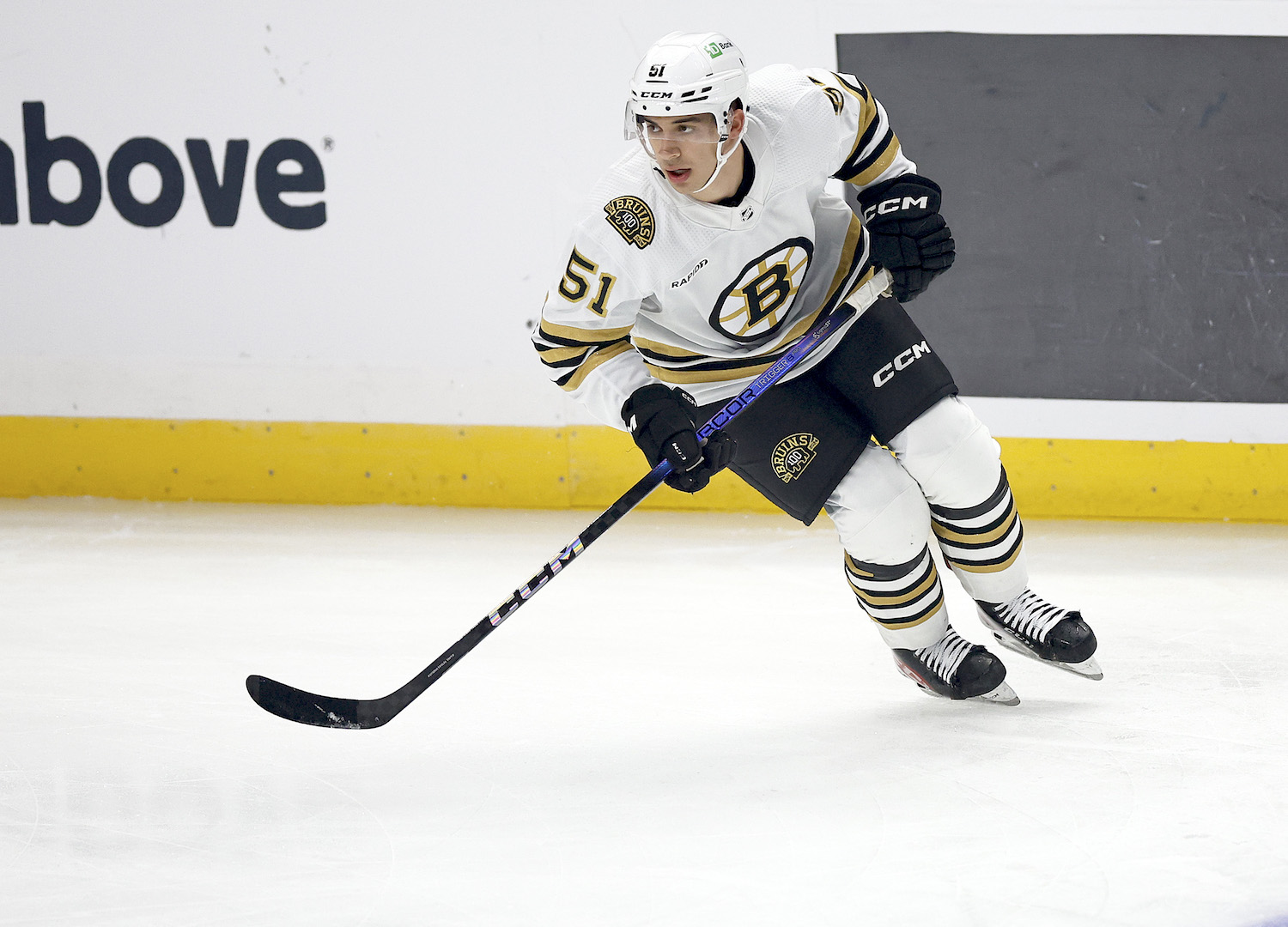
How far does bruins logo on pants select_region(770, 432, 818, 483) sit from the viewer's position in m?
2.16

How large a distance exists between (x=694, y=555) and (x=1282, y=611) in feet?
4.64

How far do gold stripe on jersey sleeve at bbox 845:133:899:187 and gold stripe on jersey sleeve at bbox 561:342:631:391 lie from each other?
0.53 metres

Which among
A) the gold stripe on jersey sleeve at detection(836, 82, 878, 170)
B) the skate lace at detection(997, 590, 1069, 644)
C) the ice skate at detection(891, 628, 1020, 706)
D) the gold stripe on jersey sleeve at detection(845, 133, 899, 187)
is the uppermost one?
the gold stripe on jersey sleeve at detection(836, 82, 878, 170)

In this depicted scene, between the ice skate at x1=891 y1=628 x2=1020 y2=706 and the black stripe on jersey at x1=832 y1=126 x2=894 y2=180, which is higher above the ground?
the black stripe on jersey at x1=832 y1=126 x2=894 y2=180

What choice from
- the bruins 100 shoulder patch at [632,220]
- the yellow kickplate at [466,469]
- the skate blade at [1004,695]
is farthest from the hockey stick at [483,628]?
the yellow kickplate at [466,469]

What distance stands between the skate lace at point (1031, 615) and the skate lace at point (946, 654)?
3.4 inches

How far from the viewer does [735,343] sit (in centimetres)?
223

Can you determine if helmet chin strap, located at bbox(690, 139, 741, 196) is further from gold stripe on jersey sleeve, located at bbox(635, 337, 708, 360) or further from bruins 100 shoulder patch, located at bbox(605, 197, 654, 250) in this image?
gold stripe on jersey sleeve, located at bbox(635, 337, 708, 360)

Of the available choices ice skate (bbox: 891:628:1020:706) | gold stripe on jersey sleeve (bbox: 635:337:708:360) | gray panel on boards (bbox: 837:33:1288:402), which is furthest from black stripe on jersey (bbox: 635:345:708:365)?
gray panel on boards (bbox: 837:33:1288:402)

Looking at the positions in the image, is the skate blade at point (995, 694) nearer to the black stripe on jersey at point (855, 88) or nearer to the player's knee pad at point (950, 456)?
the player's knee pad at point (950, 456)

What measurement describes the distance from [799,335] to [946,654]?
2.01 ft

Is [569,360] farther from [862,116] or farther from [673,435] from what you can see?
[862,116]

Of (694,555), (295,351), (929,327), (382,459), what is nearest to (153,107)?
(295,351)

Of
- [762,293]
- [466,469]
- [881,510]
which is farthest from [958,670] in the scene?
[466,469]
